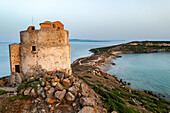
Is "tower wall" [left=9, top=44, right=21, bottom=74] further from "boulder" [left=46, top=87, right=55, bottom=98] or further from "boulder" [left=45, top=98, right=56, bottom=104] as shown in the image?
"boulder" [left=45, top=98, right=56, bottom=104]

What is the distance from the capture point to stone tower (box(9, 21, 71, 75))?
475 inches

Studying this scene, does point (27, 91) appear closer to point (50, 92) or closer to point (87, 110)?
point (50, 92)

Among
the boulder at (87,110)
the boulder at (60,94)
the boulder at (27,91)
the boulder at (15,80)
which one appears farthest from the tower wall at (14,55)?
the boulder at (87,110)

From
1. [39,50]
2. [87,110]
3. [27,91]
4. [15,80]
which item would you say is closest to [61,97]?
[87,110]

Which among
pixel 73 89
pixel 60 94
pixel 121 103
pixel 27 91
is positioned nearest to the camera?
pixel 60 94

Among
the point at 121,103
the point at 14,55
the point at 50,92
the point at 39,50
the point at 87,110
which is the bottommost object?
the point at 121,103

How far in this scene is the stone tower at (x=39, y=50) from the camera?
475 inches

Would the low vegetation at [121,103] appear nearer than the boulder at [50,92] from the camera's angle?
No

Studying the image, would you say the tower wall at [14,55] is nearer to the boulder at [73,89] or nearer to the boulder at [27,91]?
the boulder at [27,91]

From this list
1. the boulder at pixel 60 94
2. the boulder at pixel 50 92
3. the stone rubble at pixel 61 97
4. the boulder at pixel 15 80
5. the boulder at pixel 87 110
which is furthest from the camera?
the boulder at pixel 15 80

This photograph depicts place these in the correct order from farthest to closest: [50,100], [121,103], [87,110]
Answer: [121,103], [50,100], [87,110]

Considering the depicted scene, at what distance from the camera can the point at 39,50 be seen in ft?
39.6

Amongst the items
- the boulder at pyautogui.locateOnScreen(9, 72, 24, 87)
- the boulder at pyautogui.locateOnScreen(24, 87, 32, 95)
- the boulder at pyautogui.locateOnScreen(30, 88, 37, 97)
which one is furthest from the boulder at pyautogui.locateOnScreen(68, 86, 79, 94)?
the boulder at pyautogui.locateOnScreen(9, 72, 24, 87)

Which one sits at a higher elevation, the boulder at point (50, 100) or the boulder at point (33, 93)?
the boulder at point (33, 93)
